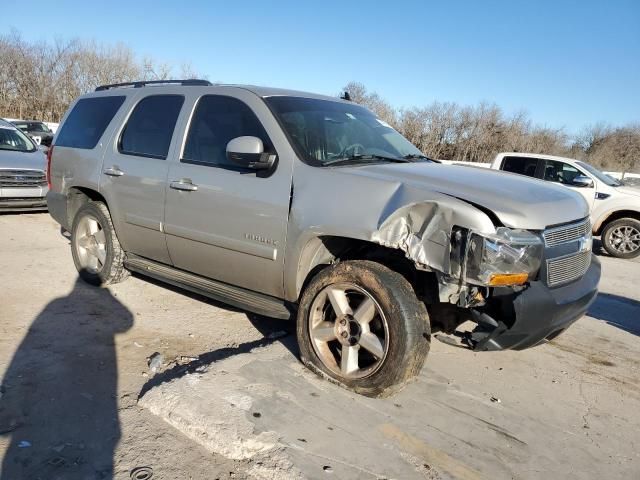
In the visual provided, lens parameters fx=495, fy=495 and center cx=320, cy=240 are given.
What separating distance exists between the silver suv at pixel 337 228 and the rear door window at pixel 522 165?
668 centimetres

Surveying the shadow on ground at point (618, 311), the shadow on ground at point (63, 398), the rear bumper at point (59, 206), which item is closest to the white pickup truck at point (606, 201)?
the shadow on ground at point (618, 311)

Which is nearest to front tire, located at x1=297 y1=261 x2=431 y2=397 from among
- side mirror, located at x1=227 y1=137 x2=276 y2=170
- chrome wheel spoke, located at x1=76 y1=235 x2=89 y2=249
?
side mirror, located at x1=227 y1=137 x2=276 y2=170

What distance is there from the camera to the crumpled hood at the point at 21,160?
8297 mm

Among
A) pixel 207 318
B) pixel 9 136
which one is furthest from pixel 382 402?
pixel 9 136

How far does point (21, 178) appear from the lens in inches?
330

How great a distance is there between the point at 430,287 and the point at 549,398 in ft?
3.83

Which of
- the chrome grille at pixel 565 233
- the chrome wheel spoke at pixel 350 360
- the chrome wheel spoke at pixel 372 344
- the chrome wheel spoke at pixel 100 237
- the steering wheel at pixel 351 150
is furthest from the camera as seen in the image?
the chrome wheel spoke at pixel 100 237

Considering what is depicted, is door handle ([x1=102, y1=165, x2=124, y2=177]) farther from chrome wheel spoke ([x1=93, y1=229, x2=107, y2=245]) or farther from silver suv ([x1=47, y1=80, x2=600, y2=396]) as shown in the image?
chrome wheel spoke ([x1=93, y1=229, x2=107, y2=245])

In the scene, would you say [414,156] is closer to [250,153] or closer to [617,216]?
[250,153]

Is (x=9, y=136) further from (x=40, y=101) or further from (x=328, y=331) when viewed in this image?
(x=40, y=101)

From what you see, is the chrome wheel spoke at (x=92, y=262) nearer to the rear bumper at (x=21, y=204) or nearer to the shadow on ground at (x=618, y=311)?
the rear bumper at (x=21, y=204)

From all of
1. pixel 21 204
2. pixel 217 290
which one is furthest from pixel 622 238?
pixel 21 204

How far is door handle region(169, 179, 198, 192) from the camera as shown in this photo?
12.6 feet

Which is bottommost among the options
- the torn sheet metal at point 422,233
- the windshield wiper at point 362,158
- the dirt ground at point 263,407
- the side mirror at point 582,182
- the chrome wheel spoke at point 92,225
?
the dirt ground at point 263,407
